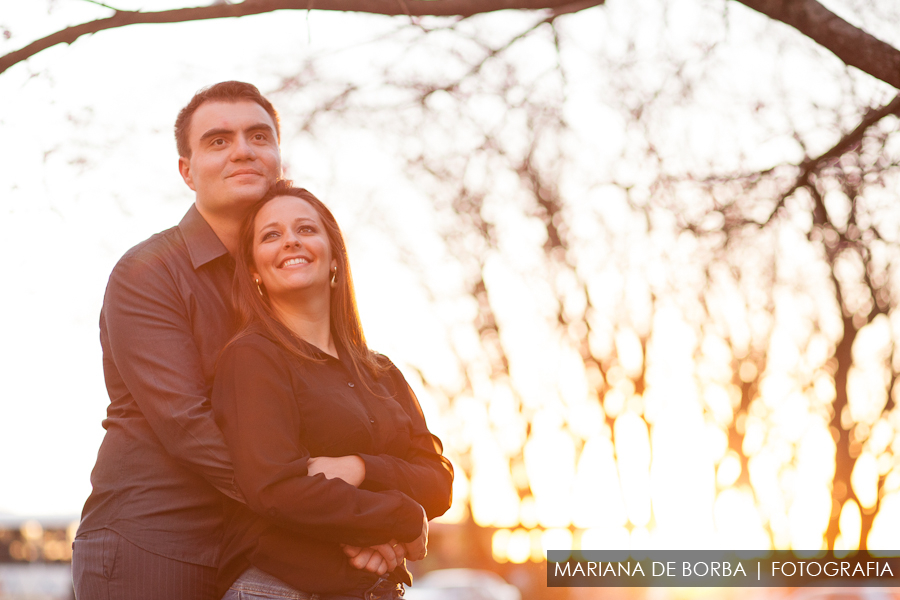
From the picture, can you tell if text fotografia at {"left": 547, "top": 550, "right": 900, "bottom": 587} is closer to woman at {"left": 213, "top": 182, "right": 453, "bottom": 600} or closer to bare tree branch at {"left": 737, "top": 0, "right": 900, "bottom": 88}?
bare tree branch at {"left": 737, "top": 0, "right": 900, "bottom": 88}

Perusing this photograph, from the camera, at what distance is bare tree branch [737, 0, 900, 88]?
4.39m

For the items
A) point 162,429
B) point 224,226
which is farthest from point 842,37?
point 162,429

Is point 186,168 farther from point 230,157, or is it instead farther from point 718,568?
point 718,568

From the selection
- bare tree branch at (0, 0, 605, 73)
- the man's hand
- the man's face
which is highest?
bare tree branch at (0, 0, 605, 73)

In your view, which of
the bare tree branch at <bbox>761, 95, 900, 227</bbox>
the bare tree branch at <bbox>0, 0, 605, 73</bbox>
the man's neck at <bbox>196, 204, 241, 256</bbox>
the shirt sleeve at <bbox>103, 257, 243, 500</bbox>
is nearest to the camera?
the shirt sleeve at <bbox>103, 257, 243, 500</bbox>

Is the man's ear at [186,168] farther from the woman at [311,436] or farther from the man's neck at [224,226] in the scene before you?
the woman at [311,436]

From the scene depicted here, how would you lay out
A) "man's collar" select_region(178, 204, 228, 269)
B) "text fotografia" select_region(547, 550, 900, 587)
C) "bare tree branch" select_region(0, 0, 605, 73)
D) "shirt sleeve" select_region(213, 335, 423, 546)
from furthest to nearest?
1. "text fotografia" select_region(547, 550, 900, 587)
2. "bare tree branch" select_region(0, 0, 605, 73)
3. "man's collar" select_region(178, 204, 228, 269)
4. "shirt sleeve" select_region(213, 335, 423, 546)

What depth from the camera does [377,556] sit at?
3.04 metres

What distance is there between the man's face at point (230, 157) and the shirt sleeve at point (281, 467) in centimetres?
75

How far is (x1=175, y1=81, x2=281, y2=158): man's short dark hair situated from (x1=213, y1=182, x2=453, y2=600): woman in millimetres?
533

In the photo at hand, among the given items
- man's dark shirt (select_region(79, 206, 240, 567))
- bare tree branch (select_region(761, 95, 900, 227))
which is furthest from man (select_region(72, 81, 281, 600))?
bare tree branch (select_region(761, 95, 900, 227))

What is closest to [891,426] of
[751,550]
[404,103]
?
[751,550]

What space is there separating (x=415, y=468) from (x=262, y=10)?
2310 millimetres

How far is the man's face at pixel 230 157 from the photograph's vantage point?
11.6ft
